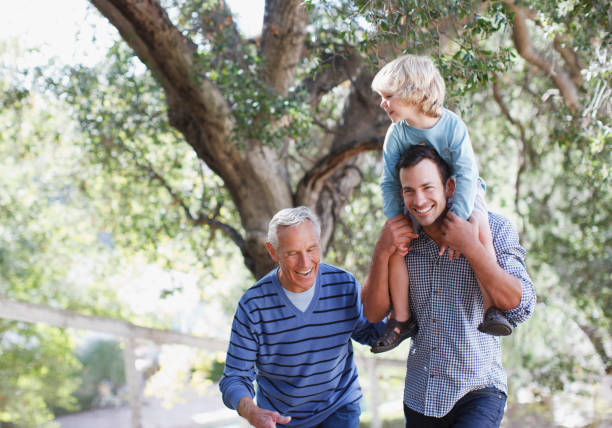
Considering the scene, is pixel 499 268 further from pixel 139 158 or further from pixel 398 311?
pixel 139 158

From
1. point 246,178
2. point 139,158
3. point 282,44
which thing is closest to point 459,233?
point 246,178

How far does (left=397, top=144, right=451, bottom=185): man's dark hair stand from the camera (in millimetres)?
2023

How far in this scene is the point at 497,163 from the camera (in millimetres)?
7012

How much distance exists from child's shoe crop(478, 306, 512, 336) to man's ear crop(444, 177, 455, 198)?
43 cm

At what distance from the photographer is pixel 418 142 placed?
2.12 meters

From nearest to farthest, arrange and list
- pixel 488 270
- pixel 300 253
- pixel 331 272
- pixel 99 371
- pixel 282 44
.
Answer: pixel 488 270 < pixel 300 253 < pixel 331 272 < pixel 282 44 < pixel 99 371

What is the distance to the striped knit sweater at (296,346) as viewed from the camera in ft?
7.60

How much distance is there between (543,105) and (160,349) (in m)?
4.65

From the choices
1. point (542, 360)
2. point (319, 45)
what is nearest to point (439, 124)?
point (319, 45)

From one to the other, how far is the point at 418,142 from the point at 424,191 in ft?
0.69

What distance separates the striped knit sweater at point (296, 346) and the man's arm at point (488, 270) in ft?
2.05

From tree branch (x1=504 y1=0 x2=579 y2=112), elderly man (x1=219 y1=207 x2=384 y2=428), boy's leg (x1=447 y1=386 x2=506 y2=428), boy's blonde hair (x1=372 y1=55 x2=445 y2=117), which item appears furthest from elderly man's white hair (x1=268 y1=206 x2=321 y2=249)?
tree branch (x1=504 y1=0 x2=579 y2=112)

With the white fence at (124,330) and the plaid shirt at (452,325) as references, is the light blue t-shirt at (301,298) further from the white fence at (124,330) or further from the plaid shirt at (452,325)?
the white fence at (124,330)

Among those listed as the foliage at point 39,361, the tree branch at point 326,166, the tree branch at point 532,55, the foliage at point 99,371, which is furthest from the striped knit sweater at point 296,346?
the foliage at point 99,371
